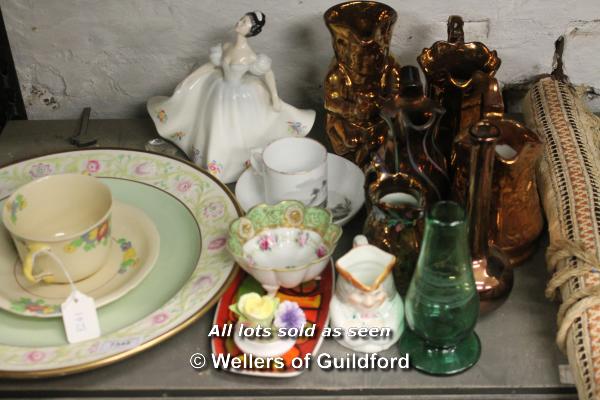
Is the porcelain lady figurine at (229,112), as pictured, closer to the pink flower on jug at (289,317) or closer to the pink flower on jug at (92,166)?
the pink flower on jug at (92,166)

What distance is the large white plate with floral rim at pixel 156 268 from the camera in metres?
0.75

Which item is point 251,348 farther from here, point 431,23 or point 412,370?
point 431,23

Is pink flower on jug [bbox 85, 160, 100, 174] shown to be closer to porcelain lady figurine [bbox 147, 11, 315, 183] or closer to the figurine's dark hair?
porcelain lady figurine [bbox 147, 11, 315, 183]

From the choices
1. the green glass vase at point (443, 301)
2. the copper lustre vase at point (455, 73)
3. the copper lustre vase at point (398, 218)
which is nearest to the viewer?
the green glass vase at point (443, 301)

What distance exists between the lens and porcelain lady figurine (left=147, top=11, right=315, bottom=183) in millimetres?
991

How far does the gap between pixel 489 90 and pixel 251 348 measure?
16.0 inches

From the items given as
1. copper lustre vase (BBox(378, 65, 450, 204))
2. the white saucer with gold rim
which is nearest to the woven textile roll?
copper lustre vase (BBox(378, 65, 450, 204))

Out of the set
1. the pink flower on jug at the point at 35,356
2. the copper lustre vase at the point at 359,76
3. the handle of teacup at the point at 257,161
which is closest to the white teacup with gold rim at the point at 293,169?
the handle of teacup at the point at 257,161

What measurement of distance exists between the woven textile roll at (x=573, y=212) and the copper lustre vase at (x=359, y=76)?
222mm

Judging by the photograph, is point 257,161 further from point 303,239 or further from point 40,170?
point 40,170

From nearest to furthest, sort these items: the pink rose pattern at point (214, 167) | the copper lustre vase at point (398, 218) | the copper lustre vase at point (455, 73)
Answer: the copper lustre vase at point (398, 218) → the copper lustre vase at point (455, 73) → the pink rose pattern at point (214, 167)

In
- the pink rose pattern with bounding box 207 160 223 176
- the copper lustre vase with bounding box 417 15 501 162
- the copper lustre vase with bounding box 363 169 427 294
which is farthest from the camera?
the pink rose pattern with bounding box 207 160 223 176

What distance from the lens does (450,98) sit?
3.11 ft

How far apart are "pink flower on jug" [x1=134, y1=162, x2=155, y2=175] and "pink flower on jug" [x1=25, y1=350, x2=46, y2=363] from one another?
1.02ft
